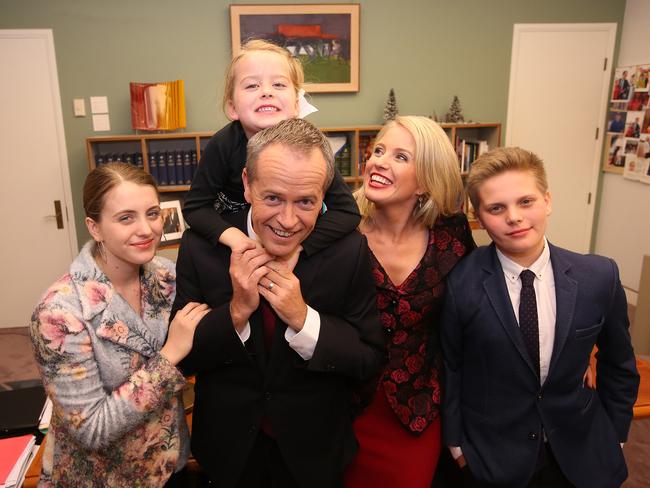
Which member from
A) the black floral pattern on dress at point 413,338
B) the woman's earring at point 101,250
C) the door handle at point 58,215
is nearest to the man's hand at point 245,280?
the woman's earring at point 101,250

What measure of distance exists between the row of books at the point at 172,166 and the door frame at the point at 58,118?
861 millimetres

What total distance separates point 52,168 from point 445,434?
174 inches

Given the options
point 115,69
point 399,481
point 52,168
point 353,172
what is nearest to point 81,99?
point 115,69

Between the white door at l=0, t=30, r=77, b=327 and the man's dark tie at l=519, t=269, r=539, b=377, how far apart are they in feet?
14.6

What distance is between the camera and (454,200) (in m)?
1.81

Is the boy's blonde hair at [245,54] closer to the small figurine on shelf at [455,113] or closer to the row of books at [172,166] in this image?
the row of books at [172,166]

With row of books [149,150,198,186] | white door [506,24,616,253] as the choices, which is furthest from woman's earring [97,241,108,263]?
white door [506,24,616,253]

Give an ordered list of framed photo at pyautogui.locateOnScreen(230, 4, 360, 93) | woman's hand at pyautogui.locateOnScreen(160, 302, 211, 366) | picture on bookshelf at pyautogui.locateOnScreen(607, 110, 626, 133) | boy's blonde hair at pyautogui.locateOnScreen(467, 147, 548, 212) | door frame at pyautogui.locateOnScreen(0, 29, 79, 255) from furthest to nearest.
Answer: picture on bookshelf at pyautogui.locateOnScreen(607, 110, 626, 133), framed photo at pyautogui.locateOnScreen(230, 4, 360, 93), door frame at pyautogui.locateOnScreen(0, 29, 79, 255), boy's blonde hair at pyautogui.locateOnScreen(467, 147, 548, 212), woman's hand at pyautogui.locateOnScreen(160, 302, 211, 366)

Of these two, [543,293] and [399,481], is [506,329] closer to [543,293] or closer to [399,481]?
[543,293]

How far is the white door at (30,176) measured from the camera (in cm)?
446

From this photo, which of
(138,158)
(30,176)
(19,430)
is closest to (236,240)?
(19,430)

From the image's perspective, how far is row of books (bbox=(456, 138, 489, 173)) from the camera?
16.3ft

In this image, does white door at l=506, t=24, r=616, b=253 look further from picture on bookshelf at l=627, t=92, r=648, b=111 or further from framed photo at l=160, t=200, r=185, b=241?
framed photo at l=160, t=200, r=185, b=241

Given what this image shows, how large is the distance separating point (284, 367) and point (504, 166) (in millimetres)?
859
